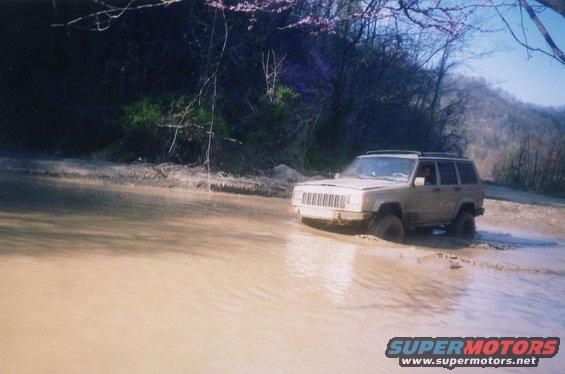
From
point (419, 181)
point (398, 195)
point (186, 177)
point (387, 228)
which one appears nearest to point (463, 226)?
point (419, 181)

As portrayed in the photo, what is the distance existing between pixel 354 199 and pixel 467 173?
162 inches

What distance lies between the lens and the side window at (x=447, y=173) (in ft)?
33.0

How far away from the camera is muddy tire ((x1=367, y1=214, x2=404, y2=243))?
8.41 m

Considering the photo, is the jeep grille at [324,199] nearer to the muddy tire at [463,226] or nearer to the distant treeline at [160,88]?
the muddy tire at [463,226]

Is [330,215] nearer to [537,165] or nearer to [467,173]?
[467,173]

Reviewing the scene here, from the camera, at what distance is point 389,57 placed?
101 ft

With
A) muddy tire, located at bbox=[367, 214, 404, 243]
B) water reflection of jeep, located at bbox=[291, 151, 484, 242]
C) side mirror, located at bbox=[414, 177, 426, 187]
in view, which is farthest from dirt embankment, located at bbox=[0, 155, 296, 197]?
side mirror, located at bbox=[414, 177, 426, 187]

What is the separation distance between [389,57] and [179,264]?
2845 cm

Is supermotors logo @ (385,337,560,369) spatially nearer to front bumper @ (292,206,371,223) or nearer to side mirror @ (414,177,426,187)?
front bumper @ (292,206,371,223)

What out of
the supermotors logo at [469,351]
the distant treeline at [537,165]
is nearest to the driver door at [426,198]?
the supermotors logo at [469,351]

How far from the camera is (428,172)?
9.72 m

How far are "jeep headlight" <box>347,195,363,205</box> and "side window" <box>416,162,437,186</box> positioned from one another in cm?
189

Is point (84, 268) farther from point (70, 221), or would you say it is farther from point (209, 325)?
point (70, 221)

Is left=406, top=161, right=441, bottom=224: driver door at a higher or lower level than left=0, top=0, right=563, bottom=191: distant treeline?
lower
